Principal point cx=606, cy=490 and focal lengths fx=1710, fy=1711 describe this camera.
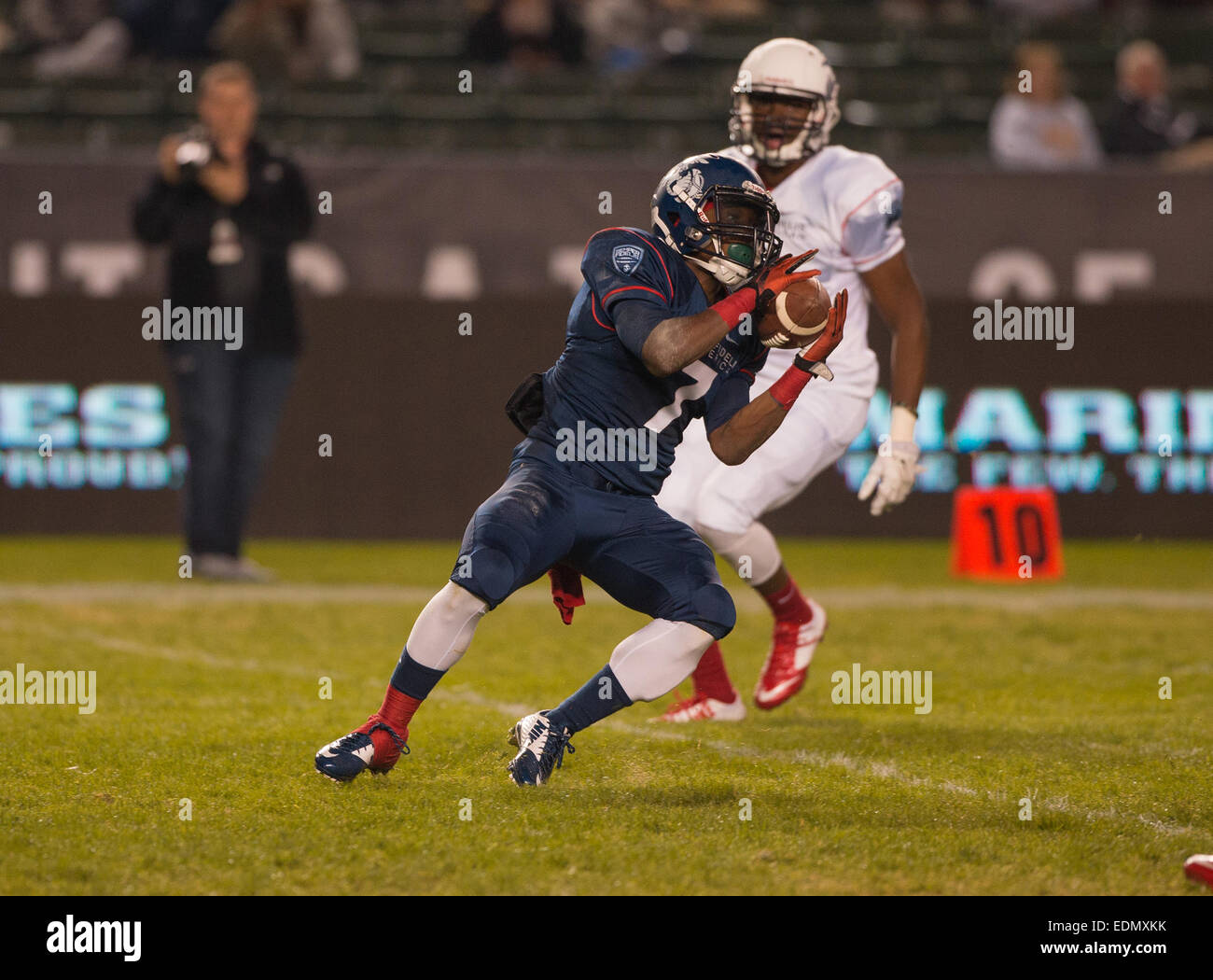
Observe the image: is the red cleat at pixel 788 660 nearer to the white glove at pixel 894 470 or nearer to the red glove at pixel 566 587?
the white glove at pixel 894 470

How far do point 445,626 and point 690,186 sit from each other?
1.40 m

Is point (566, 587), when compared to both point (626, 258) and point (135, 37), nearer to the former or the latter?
point (626, 258)

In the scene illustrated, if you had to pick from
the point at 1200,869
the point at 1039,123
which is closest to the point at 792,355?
the point at 1200,869

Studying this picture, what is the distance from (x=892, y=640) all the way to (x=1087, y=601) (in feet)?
5.87

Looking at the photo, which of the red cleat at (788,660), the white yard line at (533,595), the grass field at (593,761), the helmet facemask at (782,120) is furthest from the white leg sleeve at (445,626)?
the white yard line at (533,595)

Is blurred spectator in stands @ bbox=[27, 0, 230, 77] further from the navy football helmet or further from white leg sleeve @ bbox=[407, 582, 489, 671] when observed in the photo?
white leg sleeve @ bbox=[407, 582, 489, 671]

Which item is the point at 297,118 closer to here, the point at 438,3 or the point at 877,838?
the point at 438,3

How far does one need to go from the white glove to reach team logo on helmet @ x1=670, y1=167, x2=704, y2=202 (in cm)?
127

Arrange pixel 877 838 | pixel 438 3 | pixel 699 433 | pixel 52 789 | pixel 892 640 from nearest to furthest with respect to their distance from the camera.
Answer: pixel 877 838 < pixel 52 789 < pixel 699 433 < pixel 892 640 < pixel 438 3

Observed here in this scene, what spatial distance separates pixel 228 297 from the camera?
944 cm

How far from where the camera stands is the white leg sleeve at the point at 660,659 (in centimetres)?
467

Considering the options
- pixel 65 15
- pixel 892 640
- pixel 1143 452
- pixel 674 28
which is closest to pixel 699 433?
pixel 892 640

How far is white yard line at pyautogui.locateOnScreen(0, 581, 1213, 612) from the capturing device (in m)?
8.60
